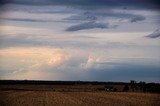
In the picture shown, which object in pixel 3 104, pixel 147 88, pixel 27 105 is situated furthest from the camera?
pixel 147 88

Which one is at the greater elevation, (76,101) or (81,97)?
(81,97)

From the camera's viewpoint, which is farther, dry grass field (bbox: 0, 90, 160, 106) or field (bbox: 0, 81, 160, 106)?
dry grass field (bbox: 0, 90, 160, 106)

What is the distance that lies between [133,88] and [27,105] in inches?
1420

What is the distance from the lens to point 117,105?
23.4 m

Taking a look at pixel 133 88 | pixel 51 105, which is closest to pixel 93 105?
pixel 51 105

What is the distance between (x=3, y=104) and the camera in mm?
10570

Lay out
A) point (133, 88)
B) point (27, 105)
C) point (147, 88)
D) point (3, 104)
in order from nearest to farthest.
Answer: point (3, 104)
point (27, 105)
point (147, 88)
point (133, 88)

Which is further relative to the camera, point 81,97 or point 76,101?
point 81,97

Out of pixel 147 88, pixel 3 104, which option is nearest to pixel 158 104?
pixel 3 104

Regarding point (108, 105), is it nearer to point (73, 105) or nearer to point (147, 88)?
point (73, 105)

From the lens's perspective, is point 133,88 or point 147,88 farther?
point 133,88

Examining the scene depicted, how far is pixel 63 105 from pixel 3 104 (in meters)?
11.9

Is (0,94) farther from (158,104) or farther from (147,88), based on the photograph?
(147,88)

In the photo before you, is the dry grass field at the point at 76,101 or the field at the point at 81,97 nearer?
the field at the point at 81,97
